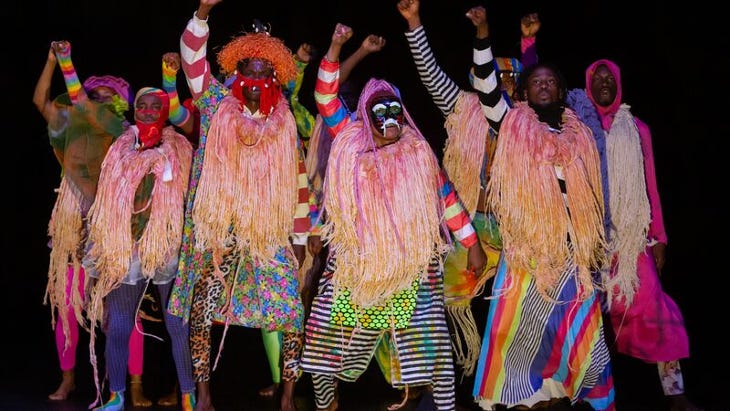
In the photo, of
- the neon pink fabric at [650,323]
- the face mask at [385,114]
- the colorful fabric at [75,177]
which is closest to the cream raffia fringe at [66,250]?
the colorful fabric at [75,177]

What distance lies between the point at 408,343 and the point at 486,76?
1.22 metres

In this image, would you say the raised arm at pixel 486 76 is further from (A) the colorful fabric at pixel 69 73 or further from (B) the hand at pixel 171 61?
(A) the colorful fabric at pixel 69 73

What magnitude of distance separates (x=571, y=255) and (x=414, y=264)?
731 mm

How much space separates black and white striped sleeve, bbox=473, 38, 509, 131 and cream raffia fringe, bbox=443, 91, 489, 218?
0.52 ft

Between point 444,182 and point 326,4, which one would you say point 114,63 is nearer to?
point 326,4

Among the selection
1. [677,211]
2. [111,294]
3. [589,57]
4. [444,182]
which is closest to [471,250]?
[444,182]

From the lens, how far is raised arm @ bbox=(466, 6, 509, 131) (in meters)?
4.84

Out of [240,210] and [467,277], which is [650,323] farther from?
[240,210]

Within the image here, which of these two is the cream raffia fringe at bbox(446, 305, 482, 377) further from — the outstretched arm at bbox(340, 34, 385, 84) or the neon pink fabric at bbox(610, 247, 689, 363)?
the outstretched arm at bbox(340, 34, 385, 84)

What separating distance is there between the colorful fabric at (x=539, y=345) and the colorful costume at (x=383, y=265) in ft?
1.20

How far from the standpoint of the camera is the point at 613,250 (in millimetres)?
5109

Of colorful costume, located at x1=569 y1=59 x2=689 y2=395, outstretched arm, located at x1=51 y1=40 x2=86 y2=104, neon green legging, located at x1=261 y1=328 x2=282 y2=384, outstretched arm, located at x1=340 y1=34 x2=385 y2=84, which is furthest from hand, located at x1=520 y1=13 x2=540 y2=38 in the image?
outstretched arm, located at x1=51 y1=40 x2=86 y2=104

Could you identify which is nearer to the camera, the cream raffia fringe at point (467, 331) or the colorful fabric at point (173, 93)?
the colorful fabric at point (173, 93)

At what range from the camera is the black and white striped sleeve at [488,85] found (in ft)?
16.0
